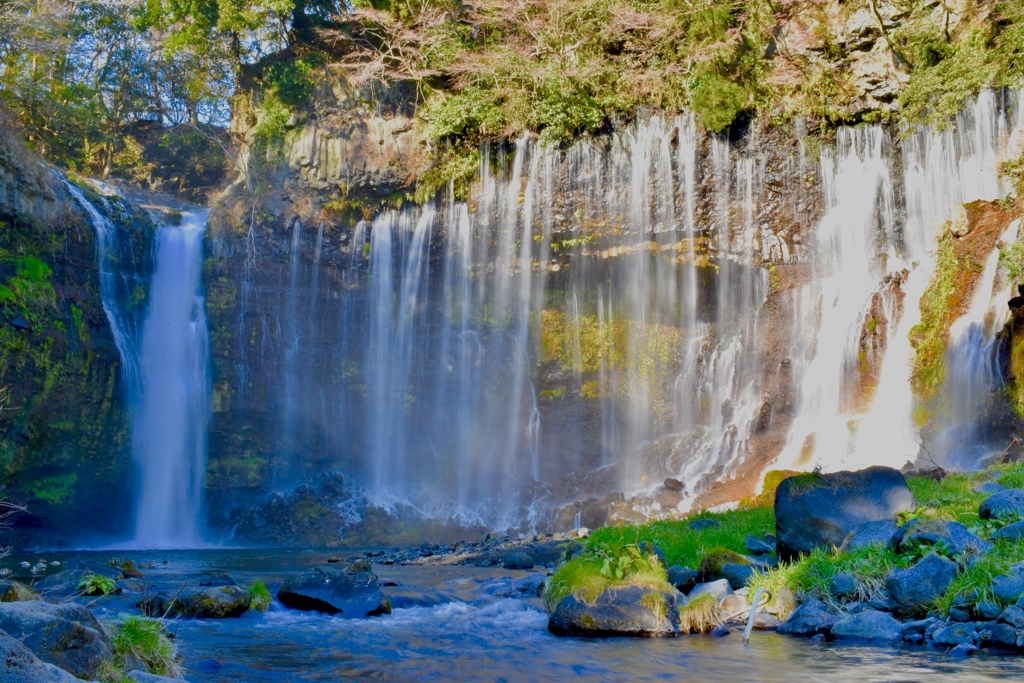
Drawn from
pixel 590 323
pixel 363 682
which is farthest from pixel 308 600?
pixel 590 323

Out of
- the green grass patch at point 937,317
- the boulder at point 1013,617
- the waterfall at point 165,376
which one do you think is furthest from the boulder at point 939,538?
the waterfall at point 165,376

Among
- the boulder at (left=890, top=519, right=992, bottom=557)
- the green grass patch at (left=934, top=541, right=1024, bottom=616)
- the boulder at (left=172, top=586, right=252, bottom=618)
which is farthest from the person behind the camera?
the boulder at (left=172, top=586, right=252, bottom=618)

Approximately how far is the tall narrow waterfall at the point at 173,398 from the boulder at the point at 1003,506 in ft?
63.6

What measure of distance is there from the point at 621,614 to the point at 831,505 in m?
2.91

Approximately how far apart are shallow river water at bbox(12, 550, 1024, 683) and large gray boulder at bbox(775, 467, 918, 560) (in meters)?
1.82

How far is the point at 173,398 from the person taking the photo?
23.7 meters

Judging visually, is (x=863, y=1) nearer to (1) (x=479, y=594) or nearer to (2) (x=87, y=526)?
(1) (x=479, y=594)

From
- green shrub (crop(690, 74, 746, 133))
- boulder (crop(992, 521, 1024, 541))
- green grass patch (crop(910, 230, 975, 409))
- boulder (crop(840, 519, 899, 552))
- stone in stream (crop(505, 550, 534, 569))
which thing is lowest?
stone in stream (crop(505, 550, 534, 569))

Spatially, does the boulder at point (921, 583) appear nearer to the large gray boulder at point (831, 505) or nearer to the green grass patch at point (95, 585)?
the large gray boulder at point (831, 505)

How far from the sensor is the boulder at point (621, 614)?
7.56 meters

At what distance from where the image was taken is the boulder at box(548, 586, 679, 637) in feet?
24.8

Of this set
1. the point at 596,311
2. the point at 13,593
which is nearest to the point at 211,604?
the point at 13,593

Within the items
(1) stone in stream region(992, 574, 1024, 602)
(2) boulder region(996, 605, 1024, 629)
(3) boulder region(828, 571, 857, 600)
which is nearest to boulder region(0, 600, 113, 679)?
(3) boulder region(828, 571, 857, 600)

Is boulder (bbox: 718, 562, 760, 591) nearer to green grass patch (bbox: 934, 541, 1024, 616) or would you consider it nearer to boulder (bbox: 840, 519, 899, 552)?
boulder (bbox: 840, 519, 899, 552)
